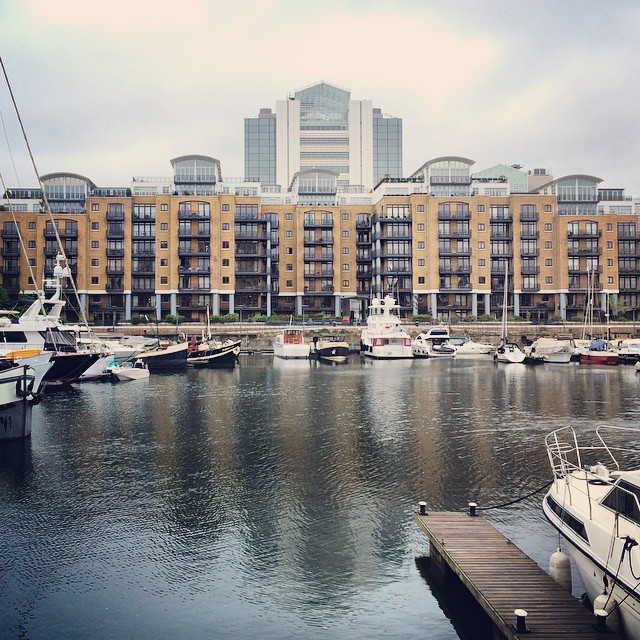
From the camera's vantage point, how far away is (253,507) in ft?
69.3

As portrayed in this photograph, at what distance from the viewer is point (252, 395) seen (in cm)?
4934

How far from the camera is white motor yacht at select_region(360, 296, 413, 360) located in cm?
8806

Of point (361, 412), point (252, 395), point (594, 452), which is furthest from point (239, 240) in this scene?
point (594, 452)

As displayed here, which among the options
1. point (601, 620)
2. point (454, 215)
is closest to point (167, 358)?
point (454, 215)

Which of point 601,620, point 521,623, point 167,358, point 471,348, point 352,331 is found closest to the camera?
point 521,623

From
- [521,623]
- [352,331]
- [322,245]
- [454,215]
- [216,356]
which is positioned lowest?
[521,623]

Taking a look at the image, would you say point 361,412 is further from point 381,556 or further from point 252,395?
point 381,556

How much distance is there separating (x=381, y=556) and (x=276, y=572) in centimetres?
280

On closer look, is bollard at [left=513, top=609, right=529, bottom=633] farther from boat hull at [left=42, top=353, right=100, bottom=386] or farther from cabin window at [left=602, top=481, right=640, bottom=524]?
boat hull at [left=42, top=353, right=100, bottom=386]

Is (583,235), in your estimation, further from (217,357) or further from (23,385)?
(23,385)

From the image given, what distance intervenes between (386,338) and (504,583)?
7744 cm

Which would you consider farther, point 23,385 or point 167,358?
point 167,358

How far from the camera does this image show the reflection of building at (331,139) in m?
184

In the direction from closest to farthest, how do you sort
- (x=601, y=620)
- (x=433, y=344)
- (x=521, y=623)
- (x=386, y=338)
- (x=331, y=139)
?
1. (x=521, y=623)
2. (x=601, y=620)
3. (x=386, y=338)
4. (x=433, y=344)
5. (x=331, y=139)
